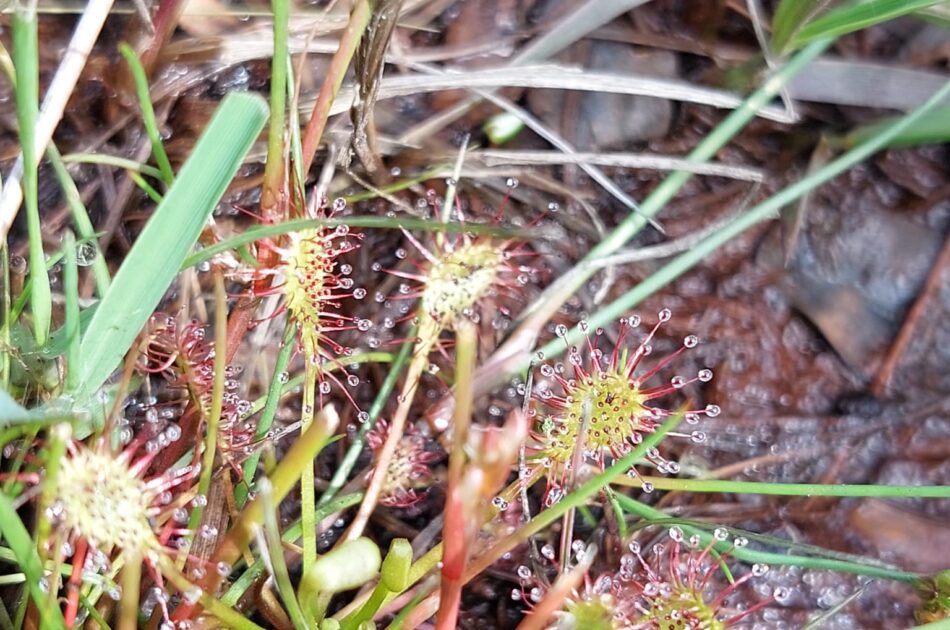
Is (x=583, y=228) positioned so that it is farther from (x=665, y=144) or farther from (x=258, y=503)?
(x=258, y=503)

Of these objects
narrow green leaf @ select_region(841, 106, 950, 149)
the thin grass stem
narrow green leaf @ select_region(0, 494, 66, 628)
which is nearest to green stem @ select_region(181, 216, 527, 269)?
narrow green leaf @ select_region(0, 494, 66, 628)

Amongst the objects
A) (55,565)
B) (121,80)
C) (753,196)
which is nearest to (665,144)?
(753,196)

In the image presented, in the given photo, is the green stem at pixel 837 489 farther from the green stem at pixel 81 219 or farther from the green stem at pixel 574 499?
the green stem at pixel 81 219

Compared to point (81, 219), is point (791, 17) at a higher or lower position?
higher

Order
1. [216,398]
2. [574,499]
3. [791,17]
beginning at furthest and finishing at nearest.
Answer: [791,17]
[216,398]
[574,499]

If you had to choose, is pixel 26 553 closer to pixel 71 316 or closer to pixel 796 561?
pixel 71 316

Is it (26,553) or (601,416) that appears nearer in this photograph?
(26,553)

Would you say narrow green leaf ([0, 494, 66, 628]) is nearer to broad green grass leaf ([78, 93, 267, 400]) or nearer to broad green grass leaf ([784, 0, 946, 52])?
broad green grass leaf ([78, 93, 267, 400])

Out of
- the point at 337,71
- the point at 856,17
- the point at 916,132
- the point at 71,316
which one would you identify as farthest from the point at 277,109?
the point at 916,132
